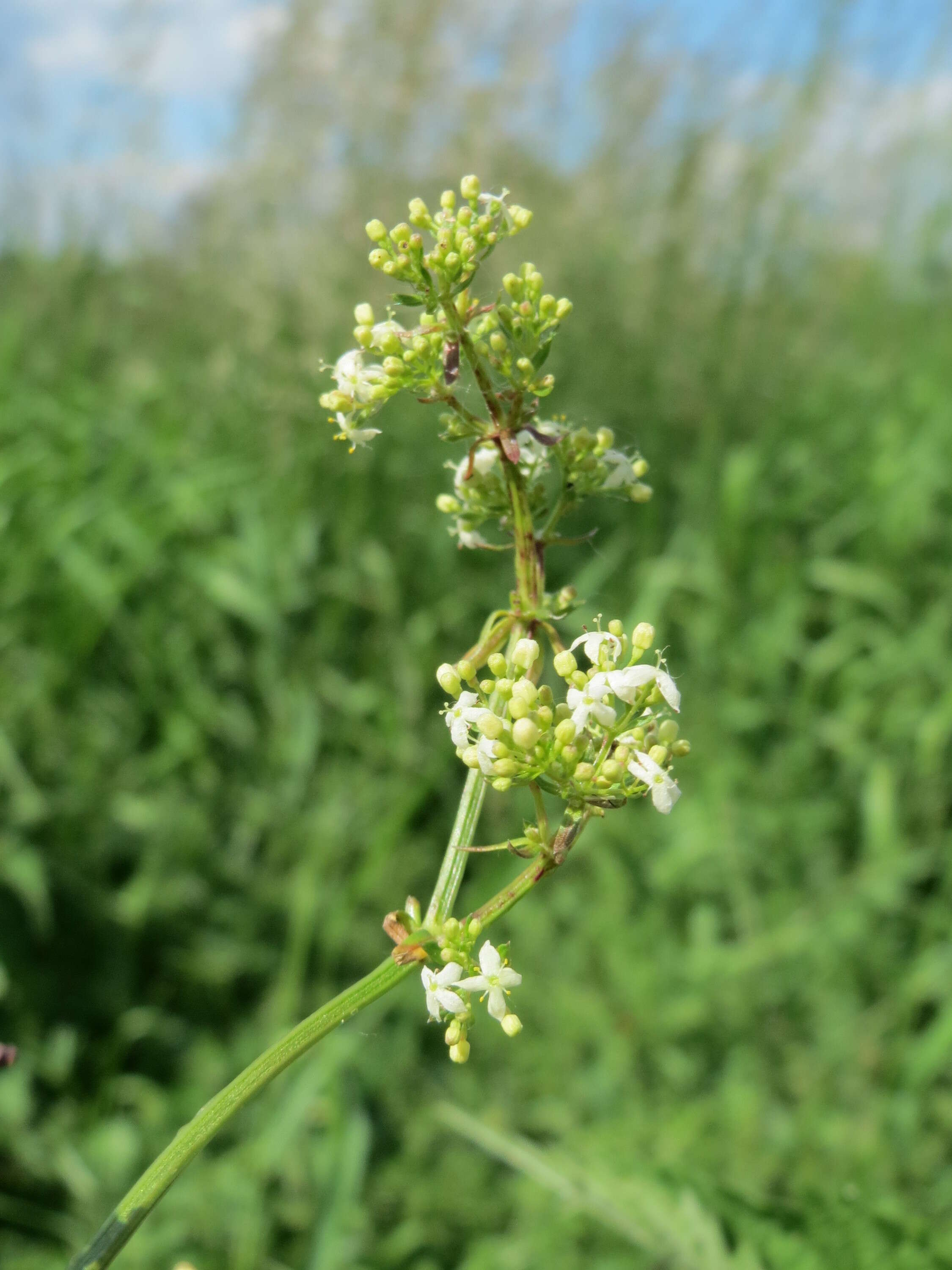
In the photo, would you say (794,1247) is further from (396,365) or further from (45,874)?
(45,874)

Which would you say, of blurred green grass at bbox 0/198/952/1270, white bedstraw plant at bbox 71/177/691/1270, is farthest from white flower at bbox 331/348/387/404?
blurred green grass at bbox 0/198/952/1270

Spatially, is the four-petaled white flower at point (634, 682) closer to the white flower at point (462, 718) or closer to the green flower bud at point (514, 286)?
the white flower at point (462, 718)

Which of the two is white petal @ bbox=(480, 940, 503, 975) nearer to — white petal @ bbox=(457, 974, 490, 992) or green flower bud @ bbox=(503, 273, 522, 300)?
white petal @ bbox=(457, 974, 490, 992)

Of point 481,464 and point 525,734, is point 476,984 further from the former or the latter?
point 481,464

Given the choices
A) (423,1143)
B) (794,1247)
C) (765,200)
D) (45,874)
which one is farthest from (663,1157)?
(765,200)

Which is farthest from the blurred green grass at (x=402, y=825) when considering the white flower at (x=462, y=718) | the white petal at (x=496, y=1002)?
the white flower at (x=462, y=718)

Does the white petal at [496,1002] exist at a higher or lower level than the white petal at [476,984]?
lower

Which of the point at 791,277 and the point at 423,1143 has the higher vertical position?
the point at 791,277
